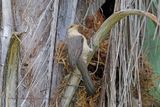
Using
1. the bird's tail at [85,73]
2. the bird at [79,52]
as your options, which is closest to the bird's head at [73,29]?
the bird at [79,52]

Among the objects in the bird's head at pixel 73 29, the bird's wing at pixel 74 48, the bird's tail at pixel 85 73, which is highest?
the bird's head at pixel 73 29

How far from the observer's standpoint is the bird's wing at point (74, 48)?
A: 2.08 meters

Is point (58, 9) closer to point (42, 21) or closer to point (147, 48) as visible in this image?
point (42, 21)

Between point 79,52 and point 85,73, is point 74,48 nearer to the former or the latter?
point 79,52

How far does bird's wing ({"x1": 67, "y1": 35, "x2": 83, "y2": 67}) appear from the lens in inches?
81.9

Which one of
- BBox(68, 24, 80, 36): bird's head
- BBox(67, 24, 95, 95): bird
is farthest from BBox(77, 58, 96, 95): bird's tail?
BBox(68, 24, 80, 36): bird's head

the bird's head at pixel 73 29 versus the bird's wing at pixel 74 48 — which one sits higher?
the bird's head at pixel 73 29

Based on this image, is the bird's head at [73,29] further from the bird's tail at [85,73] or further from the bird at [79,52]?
the bird's tail at [85,73]

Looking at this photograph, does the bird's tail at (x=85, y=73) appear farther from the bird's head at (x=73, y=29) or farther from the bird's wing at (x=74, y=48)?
the bird's head at (x=73, y=29)

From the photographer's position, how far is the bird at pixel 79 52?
6.73 ft

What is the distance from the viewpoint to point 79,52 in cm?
215

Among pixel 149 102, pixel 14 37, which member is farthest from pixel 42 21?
pixel 149 102

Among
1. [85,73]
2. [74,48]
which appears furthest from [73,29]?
[85,73]

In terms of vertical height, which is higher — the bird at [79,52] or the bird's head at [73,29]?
the bird's head at [73,29]
